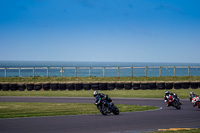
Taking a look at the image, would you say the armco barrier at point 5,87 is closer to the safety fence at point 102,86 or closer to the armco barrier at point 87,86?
the safety fence at point 102,86

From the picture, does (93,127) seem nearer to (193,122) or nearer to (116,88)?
(193,122)

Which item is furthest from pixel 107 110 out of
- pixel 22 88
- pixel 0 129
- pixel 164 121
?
pixel 22 88

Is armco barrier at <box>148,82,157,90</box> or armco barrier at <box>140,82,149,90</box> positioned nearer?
armco barrier at <box>148,82,157,90</box>

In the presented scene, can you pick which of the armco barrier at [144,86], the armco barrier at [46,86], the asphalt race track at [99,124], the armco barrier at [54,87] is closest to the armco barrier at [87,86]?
the armco barrier at [54,87]

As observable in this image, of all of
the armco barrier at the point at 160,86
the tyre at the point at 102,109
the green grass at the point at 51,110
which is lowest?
the green grass at the point at 51,110

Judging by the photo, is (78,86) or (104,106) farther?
(78,86)

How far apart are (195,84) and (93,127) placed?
24.6 meters

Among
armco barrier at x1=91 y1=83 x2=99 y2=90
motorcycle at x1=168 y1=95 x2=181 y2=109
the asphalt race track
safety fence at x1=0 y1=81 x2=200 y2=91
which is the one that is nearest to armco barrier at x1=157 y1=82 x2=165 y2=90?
safety fence at x1=0 y1=81 x2=200 y2=91

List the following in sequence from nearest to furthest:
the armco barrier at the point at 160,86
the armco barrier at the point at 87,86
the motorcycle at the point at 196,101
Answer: the motorcycle at the point at 196,101
the armco barrier at the point at 160,86
the armco barrier at the point at 87,86

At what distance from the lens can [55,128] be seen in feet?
39.9

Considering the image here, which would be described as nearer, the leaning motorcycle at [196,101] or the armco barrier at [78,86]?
the leaning motorcycle at [196,101]

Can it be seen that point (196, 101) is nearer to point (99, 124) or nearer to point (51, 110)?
point (99, 124)

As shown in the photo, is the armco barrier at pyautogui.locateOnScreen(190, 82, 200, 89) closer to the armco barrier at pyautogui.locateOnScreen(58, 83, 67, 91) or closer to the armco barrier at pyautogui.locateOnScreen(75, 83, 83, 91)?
the armco barrier at pyautogui.locateOnScreen(75, 83, 83, 91)

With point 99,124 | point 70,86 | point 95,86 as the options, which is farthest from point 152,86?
point 99,124
